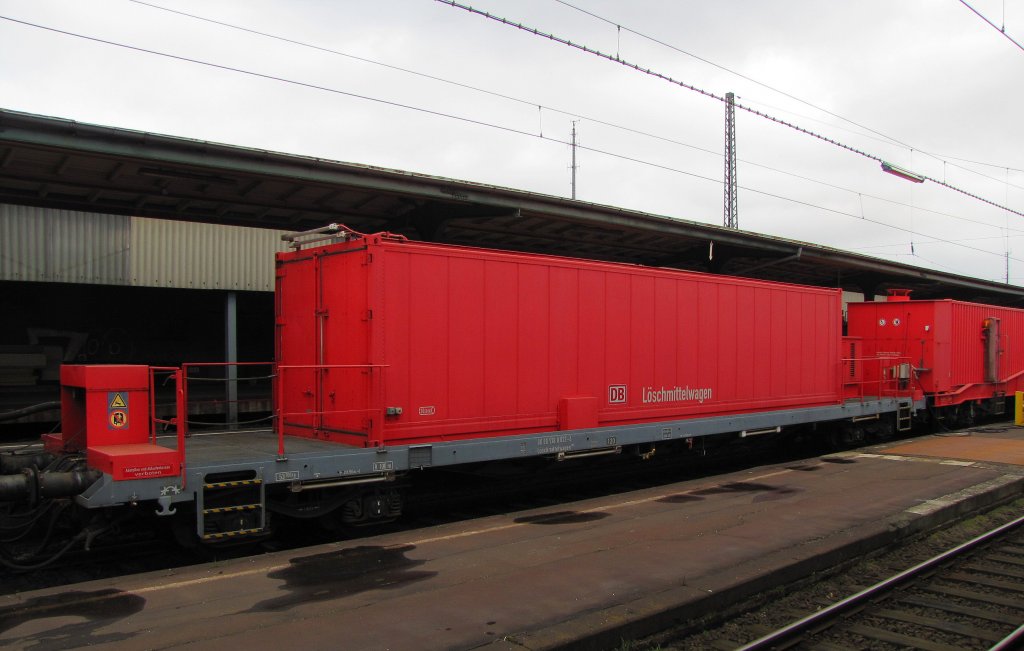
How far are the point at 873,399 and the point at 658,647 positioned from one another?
1169 cm

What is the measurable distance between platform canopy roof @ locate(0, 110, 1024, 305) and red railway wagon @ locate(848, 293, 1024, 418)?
9.76ft

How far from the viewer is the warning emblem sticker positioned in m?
6.55

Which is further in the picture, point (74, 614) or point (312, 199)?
point (312, 199)

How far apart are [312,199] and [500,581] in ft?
31.6

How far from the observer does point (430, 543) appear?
22.2 ft

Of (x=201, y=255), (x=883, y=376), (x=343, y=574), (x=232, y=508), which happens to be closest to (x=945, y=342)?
(x=883, y=376)

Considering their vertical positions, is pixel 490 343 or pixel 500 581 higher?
pixel 490 343

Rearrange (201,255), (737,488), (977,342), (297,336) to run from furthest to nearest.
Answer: (977,342)
(201,255)
(737,488)
(297,336)

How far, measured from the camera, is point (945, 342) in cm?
1688

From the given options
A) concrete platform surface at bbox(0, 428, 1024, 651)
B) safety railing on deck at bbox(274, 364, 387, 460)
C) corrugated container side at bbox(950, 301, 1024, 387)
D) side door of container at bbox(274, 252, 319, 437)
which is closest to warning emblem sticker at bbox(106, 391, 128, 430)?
safety railing on deck at bbox(274, 364, 387, 460)

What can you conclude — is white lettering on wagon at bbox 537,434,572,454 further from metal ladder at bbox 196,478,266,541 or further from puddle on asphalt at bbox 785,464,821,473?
puddle on asphalt at bbox 785,464,821,473

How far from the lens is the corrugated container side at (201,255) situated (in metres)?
15.0

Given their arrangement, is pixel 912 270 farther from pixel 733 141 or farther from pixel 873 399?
pixel 873 399

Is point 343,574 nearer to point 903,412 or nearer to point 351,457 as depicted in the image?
point 351,457
